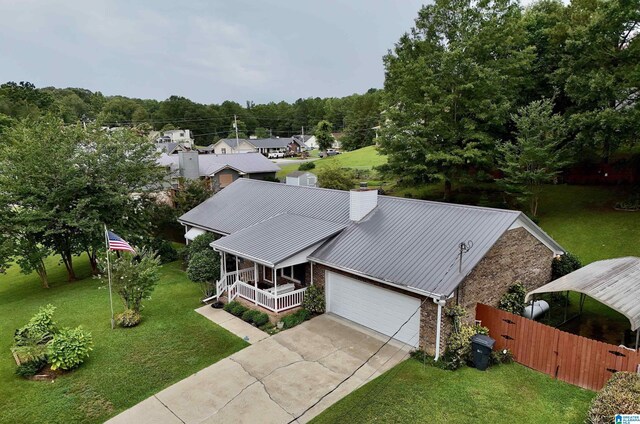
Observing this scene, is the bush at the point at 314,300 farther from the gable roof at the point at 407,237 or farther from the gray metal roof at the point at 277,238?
the gray metal roof at the point at 277,238

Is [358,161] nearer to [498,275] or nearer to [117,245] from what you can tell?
[498,275]

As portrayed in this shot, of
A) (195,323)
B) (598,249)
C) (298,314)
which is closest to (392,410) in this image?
(298,314)

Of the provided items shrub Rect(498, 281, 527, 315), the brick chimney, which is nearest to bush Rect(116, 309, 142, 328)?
the brick chimney

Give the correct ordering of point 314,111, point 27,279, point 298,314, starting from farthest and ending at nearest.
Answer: point 314,111 < point 27,279 < point 298,314

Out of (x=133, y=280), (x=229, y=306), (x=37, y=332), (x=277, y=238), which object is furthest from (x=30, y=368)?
(x=277, y=238)

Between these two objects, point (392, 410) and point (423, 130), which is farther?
point (423, 130)

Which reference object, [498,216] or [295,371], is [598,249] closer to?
[498,216]
